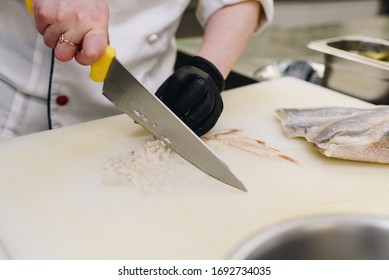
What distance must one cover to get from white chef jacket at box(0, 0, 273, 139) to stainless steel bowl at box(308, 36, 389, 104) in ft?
1.61

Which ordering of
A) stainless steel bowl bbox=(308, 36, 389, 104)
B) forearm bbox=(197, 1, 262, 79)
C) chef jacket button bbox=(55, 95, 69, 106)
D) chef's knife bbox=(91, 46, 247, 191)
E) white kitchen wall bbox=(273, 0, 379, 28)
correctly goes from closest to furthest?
chef's knife bbox=(91, 46, 247, 191) < chef jacket button bbox=(55, 95, 69, 106) < forearm bbox=(197, 1, 262, 79) < stainless steel bowl bbox=(308, 36, 389, 104) < white kitchen wall bbox=(273, 0, 379, 28)

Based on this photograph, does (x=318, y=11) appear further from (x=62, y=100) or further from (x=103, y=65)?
(x=103, y=65)

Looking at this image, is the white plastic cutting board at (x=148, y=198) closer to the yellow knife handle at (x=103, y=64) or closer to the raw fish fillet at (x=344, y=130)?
the raw fish fillet at (x=344, y=130)

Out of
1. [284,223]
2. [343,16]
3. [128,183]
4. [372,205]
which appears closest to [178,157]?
[128,183]

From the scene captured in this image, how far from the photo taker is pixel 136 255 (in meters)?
0.65

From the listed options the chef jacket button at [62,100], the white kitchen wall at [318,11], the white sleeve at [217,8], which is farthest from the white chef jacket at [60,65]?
the white kitchen wall at [318,11]

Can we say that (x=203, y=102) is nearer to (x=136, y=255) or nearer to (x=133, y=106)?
(x=133, y=106)

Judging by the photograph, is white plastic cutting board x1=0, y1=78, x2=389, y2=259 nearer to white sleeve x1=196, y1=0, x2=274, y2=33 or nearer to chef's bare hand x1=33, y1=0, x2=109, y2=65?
chef's bare hand x1=33, y1=0, x2=109, y2=65

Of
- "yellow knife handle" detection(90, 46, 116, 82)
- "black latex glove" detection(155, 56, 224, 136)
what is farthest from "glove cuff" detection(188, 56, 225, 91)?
"yellow knife handle" detection(90, 46, 116, 82)

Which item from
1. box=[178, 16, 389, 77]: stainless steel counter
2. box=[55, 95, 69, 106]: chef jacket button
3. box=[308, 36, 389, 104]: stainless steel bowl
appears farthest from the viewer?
box=[178, 16, 389, 77]: stainless steel counter

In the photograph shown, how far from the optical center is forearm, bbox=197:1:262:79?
3.79ft

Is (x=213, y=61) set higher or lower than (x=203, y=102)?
higher

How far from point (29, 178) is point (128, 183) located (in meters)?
0.18

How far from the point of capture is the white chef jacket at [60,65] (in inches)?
39.9
